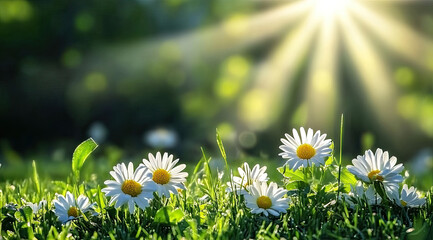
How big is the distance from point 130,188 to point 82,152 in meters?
0.28

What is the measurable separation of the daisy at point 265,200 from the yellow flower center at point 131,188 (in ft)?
1.08

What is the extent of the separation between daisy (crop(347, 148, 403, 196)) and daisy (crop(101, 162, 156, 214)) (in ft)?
2.00

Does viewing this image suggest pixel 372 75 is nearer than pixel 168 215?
No

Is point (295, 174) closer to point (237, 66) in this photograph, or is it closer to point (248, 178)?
point (248, 178)

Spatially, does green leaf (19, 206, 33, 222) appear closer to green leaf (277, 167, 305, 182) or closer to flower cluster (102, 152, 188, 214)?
flower cluster (102, 152, 188, 214)

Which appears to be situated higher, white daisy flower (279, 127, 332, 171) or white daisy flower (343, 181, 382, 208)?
white daisy flower (279, 127, 332, 171)

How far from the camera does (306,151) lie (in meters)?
1.58

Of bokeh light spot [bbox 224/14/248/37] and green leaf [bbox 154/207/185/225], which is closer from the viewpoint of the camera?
green leaf [bbox 154/207/185/225]

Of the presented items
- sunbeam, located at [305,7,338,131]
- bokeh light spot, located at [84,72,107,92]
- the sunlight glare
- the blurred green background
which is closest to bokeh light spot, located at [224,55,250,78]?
the blurred green background

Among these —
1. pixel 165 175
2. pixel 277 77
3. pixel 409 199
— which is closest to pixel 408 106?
pixel 277 77

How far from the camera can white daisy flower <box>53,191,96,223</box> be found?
62.0 inches

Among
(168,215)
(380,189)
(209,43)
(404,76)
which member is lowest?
(168,215)

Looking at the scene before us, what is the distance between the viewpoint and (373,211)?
5.39 ft

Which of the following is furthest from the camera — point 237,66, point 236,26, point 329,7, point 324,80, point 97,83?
point 97,83
